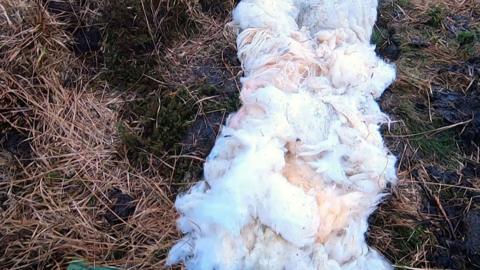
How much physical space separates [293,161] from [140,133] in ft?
2.75

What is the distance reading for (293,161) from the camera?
248cm

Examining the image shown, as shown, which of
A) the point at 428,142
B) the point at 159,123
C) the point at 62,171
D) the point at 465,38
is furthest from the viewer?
the point at 465,38

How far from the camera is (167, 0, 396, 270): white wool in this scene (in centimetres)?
225

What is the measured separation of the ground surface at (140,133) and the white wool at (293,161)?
132 millimetres

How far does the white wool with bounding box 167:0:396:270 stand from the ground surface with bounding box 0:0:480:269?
0.43 ft

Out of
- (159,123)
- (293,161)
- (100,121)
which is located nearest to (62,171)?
(100,121)

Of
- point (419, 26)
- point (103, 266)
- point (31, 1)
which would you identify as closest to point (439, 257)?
point (103, 266)

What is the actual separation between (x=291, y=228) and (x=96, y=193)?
39.1 inches

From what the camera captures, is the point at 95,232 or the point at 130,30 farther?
the point at 130,30

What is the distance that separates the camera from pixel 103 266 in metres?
2.30

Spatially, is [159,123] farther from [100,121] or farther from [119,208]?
[119,208]

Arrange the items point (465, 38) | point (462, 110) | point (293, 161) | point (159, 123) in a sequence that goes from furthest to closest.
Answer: point (465, 38), point (462, 110), point (159, 123), point (293, 161)

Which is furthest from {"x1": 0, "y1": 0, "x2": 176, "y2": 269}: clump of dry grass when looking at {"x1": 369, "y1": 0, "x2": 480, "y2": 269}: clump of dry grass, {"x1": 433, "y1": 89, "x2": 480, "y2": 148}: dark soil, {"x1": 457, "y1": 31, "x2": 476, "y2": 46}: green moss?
{"x1": 457, "y1": 31, "x2": 476, "y2": 46}: green moss

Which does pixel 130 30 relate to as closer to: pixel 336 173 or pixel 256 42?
pixel 256 42
